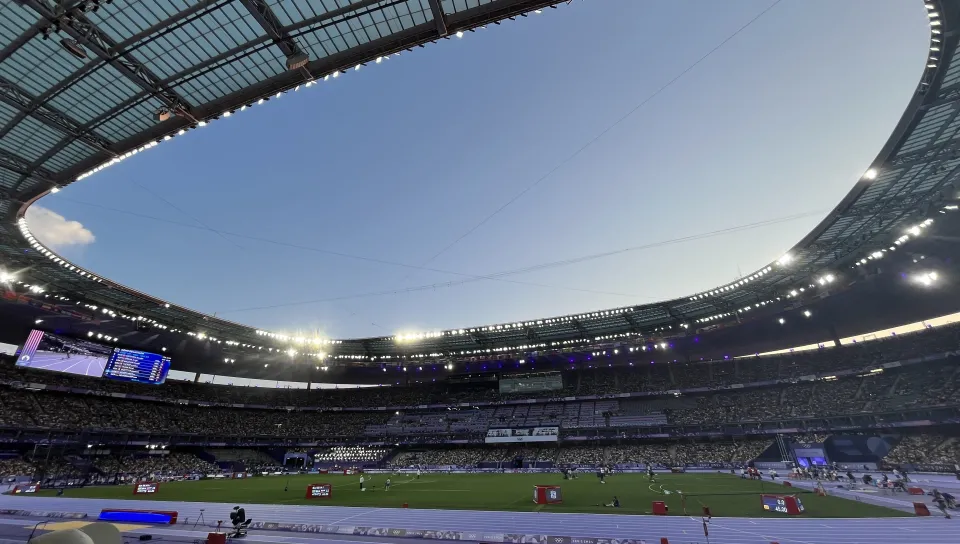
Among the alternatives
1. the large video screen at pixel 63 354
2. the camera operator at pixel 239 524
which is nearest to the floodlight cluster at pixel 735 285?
the camera operator at pixel 239 524

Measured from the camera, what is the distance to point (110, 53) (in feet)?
48.1

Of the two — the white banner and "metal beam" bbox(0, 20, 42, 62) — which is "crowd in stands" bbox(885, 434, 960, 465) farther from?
"metal beam" bbox(0, 20, 42, 62)

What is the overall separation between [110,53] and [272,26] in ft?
19.4

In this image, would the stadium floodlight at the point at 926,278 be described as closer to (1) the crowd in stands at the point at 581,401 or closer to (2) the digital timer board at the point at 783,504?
(1) the crowd in stands at the point at 581,401

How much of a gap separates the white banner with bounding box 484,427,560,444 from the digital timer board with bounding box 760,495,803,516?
1704 inches

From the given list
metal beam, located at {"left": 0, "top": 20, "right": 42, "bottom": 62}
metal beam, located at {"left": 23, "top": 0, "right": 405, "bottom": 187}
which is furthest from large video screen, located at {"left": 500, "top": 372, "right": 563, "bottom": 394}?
metal beam, located at {"left": 0, "top": 20, "right": 42, "bottom": 62}

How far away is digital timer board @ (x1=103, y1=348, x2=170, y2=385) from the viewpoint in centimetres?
5609

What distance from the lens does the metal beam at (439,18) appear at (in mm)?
13758

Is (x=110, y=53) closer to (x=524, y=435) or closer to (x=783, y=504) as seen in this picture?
(x=783, y=504)

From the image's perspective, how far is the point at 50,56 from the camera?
14961 millimetres

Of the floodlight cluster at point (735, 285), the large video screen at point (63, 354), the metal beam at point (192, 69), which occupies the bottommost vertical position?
the large video screen at point (63, 354)

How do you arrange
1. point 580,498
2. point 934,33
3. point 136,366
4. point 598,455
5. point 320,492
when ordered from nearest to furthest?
point 934,33
point 580,498
point 320,492
point 136,366
point 598,455

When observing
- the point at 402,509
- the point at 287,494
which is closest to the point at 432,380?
the point at 287,494

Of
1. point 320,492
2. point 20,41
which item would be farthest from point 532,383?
point 20,41
